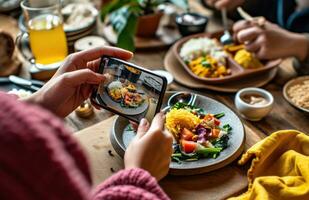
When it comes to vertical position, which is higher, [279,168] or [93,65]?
[93,65]

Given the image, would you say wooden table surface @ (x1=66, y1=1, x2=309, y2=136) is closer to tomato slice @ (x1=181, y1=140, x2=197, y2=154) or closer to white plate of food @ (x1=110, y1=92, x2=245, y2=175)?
white plate of food @ (x1=110, y1=92, x2=245, y2=175)

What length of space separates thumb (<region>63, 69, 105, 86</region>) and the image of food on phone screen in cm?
3

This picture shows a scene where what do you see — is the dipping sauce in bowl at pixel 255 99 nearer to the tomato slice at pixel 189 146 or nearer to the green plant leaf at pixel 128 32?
the tomato slice at pixel 189 146

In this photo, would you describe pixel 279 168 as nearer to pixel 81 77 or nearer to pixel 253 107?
pixel 253 107

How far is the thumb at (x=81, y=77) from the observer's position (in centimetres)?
98

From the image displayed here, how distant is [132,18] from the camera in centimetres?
149

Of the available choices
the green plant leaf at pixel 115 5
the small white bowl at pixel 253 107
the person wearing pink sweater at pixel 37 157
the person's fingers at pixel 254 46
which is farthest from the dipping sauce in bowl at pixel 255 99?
the person wearing pink sweater at pixel 37 157

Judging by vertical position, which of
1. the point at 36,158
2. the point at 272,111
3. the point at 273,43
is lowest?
the point at 272,111

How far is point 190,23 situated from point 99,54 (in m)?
0.61

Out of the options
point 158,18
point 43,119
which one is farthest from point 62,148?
point 158,18

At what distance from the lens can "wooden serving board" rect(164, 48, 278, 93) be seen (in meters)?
1.32

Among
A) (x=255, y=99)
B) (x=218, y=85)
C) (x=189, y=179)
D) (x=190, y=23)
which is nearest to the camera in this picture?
(x=189, y=179)

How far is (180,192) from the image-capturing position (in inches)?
37.0

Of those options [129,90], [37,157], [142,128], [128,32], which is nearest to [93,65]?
[129,90]
